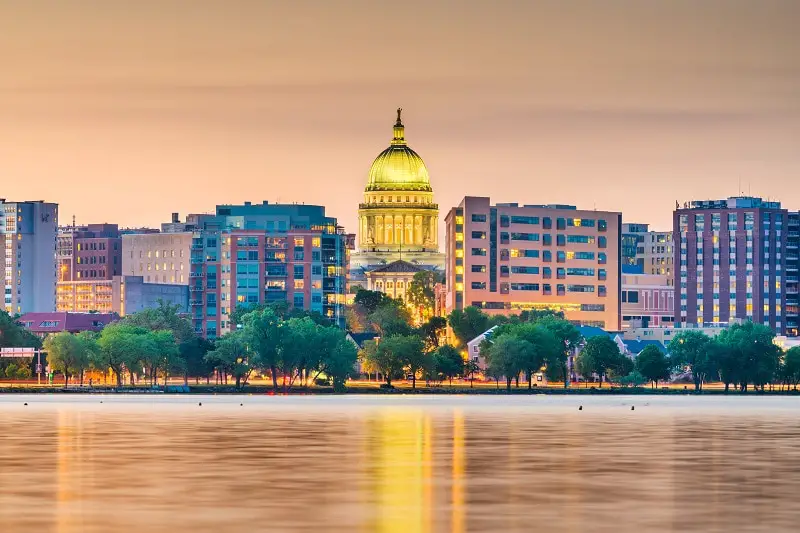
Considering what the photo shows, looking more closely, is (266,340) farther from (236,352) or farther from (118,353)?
(118,353)

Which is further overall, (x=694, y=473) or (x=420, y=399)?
(x=420, y=399)

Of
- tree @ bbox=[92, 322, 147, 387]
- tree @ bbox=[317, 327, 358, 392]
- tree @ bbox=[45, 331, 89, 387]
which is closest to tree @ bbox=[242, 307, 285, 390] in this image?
tree @ bbox=[317, 327, 358, 392]

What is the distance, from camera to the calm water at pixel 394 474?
5247 centimetres

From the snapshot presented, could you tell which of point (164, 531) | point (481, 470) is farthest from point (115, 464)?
point (164, 531)

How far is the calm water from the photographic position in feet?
172

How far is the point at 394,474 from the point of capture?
222 feet

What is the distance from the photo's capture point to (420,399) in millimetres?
170000

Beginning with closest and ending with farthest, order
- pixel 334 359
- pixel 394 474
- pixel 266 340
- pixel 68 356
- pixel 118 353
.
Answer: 1. pixel 394 474
2. pixel 334 359
3. pixel 266 340
4. pixel 68 356
5. pixel 118 353

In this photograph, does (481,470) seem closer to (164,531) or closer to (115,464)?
(115,464)

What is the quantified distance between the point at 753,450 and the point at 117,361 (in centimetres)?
12403

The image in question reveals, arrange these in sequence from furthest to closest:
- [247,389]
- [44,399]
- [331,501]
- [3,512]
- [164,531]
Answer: [247,389], [44,399], [331,501], [3,512], [164,531]

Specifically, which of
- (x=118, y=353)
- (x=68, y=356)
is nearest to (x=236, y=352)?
(x=118, y=353)

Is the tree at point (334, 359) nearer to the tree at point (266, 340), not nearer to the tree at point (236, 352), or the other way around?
the tree at point (266, 340)

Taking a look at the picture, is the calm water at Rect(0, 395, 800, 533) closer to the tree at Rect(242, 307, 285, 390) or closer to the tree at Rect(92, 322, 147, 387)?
the tree at Rect(242, 307, 285, 390)
